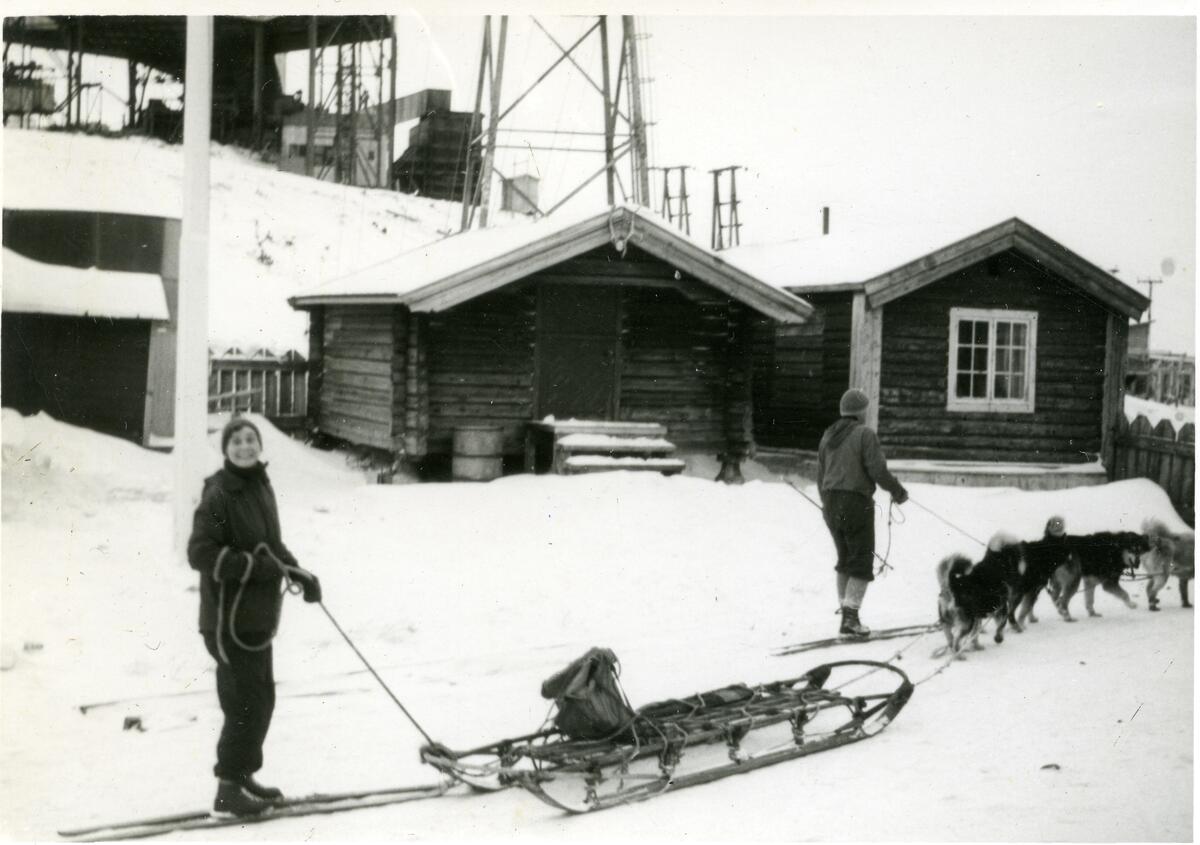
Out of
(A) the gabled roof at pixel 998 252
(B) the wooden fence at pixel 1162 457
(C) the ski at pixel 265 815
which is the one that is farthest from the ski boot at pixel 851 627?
(A) the gabled roof at pixel 998 252

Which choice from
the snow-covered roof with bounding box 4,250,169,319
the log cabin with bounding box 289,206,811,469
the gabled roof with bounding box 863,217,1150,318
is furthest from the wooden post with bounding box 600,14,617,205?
the snow-covered roof with bounding box 4,250,169,319

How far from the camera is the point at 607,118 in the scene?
13.2m

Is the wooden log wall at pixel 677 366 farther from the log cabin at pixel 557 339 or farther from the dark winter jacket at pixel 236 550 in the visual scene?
the dark winter jacket at pixel 236 550

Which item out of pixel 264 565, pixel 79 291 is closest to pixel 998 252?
pixel 79 291

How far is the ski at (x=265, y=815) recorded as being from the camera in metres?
4.84

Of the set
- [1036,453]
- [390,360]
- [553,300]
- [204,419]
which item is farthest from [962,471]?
[204,419]

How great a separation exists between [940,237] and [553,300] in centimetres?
552

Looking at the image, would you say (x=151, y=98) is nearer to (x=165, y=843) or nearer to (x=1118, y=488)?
(x=165, y=843)

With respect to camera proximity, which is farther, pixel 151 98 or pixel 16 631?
pixel 151 98

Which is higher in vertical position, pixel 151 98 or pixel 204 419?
pixel 151 98

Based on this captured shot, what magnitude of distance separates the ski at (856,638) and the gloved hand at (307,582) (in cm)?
362

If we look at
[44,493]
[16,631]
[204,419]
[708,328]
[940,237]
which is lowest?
[16,631]

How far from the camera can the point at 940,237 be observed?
15250 mm

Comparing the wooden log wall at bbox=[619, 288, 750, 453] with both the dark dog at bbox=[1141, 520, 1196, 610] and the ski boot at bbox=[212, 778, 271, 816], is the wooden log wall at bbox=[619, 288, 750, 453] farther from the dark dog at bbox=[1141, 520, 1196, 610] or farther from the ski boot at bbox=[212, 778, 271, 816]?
the ski boot at bbox=[212, 778, 271, 816]
